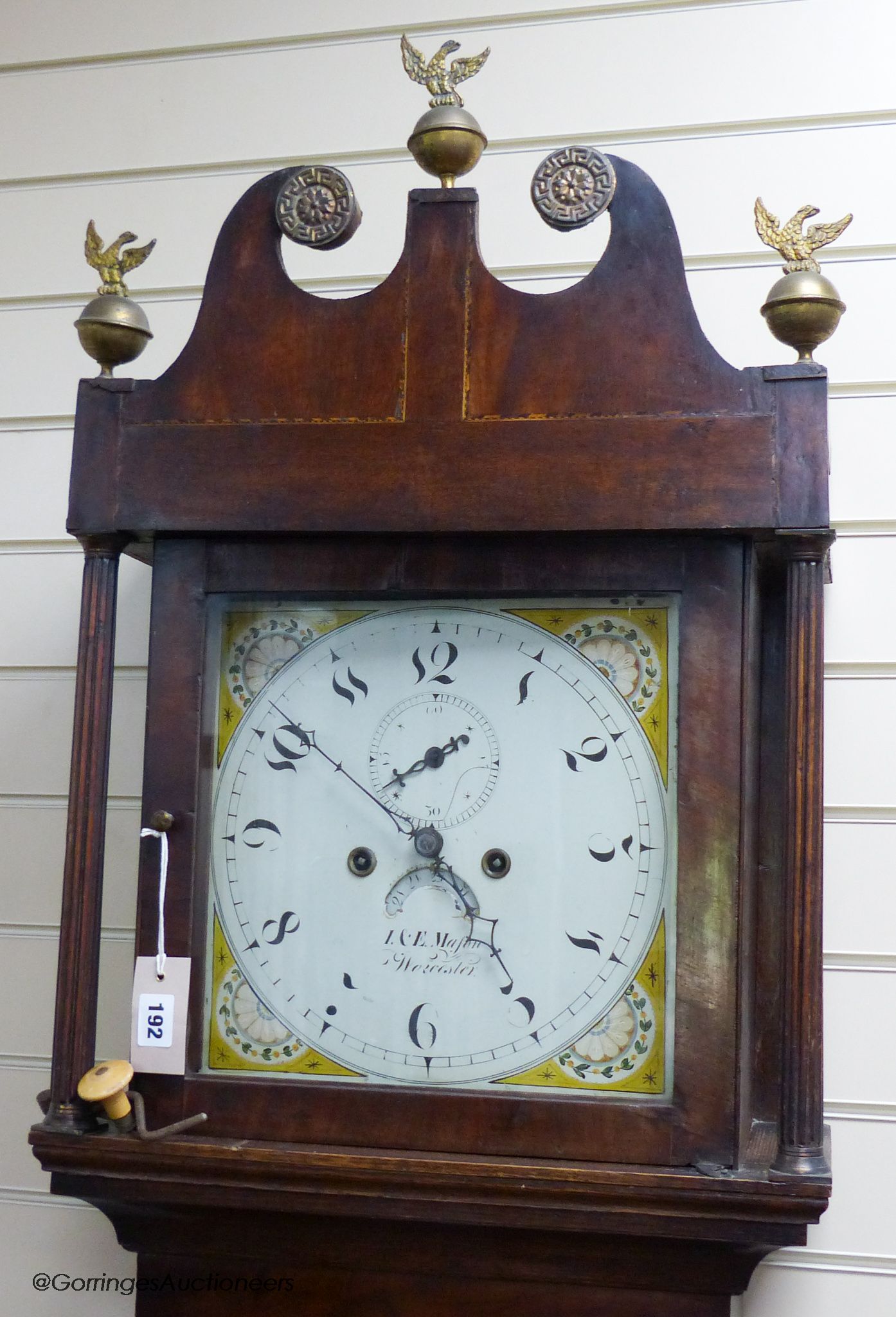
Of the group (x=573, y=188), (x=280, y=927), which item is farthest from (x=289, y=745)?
(x=573, y=188)

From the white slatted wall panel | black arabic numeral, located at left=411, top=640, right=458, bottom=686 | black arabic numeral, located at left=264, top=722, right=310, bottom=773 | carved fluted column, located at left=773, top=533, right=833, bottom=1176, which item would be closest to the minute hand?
black arabic numeral, located at left=264, top=722, right=310, bottom=773

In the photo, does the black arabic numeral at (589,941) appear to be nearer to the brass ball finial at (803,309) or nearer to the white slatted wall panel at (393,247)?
the white slatted wall panel at (393,247)

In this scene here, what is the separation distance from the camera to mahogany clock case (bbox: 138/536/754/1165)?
1.18m

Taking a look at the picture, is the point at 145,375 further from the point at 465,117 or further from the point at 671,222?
the point at 671,222

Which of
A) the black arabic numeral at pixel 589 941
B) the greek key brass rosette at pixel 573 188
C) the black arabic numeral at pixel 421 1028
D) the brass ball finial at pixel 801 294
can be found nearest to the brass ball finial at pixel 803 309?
the brass ball finial at pixel 801 294

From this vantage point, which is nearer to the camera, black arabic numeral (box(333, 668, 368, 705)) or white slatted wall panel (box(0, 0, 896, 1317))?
black arabic numeral (box(333, 668, 368, 705))

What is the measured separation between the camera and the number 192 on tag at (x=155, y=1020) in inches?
49.1

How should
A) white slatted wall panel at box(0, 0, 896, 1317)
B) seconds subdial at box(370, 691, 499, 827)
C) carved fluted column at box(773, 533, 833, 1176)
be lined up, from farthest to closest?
white slatted wall panel at box(0, 0, 896, 1317)
seconds subdial at box(370, 691, 499, 827)
carved fluted column at box(773, 533, 833, 1176)

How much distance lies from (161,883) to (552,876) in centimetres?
35

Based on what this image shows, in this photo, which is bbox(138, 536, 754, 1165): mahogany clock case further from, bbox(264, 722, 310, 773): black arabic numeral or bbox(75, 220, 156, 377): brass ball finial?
bbox(75, 220, 156, 377): brass ball finial

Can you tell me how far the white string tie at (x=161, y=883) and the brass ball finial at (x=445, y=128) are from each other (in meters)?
0.64

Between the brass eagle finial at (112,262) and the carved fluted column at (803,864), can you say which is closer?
the carved fluted column at (803,864)

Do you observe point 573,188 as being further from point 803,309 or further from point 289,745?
point 289,745

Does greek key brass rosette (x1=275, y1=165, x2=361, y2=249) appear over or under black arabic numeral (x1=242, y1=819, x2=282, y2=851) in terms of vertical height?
over
